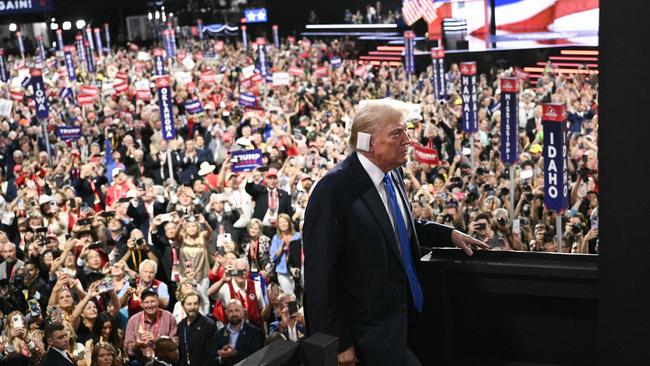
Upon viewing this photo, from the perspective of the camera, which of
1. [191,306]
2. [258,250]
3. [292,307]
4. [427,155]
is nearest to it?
[191,306]

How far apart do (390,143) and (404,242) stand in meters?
0.40

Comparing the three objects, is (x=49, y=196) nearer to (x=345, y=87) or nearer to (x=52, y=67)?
(x=345, y=87)

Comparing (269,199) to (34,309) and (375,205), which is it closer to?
(34,309)

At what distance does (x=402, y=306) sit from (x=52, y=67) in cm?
2848

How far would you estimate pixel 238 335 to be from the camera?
21.4 feet

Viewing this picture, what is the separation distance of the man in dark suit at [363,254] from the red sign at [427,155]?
768cm

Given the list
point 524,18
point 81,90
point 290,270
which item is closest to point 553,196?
point 290,270

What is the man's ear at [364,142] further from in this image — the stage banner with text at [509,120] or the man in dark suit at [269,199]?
the stage banner with text at [509,120]

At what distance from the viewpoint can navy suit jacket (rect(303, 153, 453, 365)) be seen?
2803 mm

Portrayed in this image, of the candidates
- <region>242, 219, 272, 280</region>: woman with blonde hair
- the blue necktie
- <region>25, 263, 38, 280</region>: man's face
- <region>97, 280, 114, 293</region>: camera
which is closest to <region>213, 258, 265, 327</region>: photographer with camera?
<region>242, 219, 272, 280</region>: woman with blonde hair

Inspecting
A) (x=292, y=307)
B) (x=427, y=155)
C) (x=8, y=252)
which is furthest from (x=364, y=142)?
(x=427, y=155)

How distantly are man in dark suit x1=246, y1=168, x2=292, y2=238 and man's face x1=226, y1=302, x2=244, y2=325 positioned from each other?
10.4 feet

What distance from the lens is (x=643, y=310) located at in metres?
2.16

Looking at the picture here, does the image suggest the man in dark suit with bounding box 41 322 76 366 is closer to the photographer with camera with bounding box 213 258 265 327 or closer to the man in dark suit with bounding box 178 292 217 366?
the man in dark suit with bounding box 178 292 217 366
